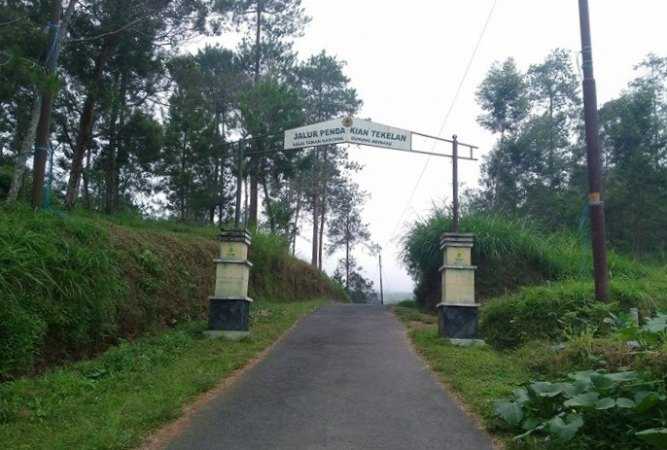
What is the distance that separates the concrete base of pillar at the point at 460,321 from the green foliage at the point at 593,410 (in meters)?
5.37

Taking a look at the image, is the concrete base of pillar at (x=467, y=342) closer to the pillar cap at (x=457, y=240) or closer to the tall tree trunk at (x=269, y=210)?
the pillar cap at (x=457, y=240)

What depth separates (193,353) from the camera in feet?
32.1

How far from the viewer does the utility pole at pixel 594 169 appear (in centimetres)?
1005

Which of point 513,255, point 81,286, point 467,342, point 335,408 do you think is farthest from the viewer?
point 513,255

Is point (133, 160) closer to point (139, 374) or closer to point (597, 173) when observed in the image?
point (139, 374)

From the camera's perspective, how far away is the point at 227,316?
11461 millimetres

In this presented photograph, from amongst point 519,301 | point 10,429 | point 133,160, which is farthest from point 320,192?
point 10,429

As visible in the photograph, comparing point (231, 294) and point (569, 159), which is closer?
point (231, 294)

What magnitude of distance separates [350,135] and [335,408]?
731cm

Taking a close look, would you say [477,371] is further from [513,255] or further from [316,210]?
[316,210]

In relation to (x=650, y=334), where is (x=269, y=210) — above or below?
above

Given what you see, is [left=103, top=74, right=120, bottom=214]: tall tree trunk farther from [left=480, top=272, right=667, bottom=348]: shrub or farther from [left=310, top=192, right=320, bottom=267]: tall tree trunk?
[left=310, top=192, right=320, bottom=267]: tall tree trunk

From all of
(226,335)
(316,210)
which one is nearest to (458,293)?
(226,335)

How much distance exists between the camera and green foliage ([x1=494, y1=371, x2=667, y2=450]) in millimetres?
4930
